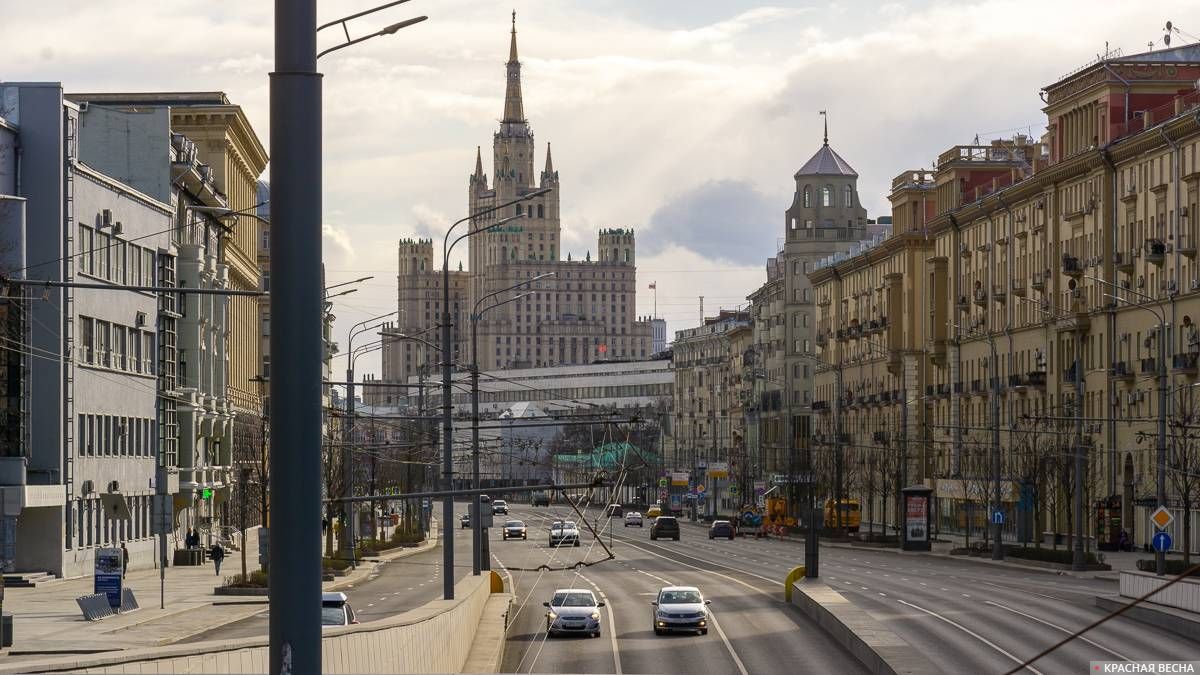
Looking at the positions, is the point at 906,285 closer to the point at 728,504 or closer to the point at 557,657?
the point at 728,504

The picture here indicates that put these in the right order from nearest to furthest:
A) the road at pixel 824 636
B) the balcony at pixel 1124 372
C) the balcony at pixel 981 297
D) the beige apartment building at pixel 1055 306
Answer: the road at pixel 824 636, the beige apartment building at pixel 1055 306, the balcony at pixel 1124 372, the balcony at pixel 981 297

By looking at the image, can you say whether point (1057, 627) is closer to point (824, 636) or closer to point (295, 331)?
point (824, 636)

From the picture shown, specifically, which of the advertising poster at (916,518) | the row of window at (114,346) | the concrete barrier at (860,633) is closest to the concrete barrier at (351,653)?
the concrete barrier at (860,633)

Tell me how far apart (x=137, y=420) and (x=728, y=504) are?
107405mm

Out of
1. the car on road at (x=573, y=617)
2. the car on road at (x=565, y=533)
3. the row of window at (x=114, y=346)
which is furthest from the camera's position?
the car on road at (x=565, y=533)

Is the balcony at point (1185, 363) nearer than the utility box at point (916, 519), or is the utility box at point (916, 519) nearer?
the balcony at point (1185, 363)

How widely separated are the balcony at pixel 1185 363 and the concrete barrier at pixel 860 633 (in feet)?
93.7

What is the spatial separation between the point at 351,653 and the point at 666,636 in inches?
1030

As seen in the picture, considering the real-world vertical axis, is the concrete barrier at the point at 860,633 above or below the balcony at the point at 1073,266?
below

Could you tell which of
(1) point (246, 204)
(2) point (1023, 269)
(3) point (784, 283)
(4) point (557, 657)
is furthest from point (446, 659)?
(3) point (784, 283)

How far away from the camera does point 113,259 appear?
218 ft

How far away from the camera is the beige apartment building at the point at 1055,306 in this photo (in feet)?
261

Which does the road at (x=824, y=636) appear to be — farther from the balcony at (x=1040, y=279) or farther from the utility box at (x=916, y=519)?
the balcony at (x=1040, y=279)

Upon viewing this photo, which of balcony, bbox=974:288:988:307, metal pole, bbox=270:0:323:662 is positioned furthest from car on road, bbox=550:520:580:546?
metal pole, bbox=270:0:323:662
